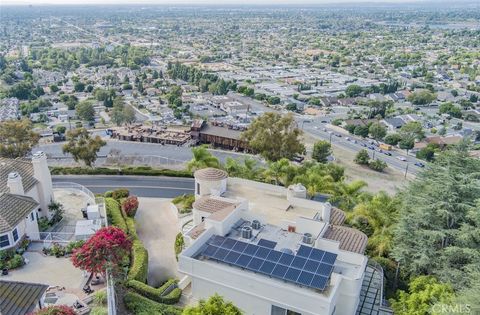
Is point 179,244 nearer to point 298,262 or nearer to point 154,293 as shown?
point 154,293

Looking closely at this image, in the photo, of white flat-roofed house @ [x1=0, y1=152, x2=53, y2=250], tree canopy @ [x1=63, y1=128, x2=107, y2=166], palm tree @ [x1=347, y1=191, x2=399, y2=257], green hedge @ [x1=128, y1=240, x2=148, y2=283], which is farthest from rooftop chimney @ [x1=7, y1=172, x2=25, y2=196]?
palm tree @ [x1=347, y1=191, x2=399, y2=257]

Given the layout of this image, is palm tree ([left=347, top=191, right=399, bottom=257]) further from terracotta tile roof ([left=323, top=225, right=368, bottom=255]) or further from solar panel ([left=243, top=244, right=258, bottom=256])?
solar panel ([left=243, top=244, right=258, bottom=256])

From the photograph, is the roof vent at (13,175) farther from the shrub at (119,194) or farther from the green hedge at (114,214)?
the shrub at (119,194)

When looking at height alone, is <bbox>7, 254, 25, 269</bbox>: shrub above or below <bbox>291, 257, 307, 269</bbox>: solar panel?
below

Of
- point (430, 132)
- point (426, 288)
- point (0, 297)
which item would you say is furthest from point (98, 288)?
point (430, 132)

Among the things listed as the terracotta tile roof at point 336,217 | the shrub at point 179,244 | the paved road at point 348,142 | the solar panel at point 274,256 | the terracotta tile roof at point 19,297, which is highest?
the solar panel at point 274,256

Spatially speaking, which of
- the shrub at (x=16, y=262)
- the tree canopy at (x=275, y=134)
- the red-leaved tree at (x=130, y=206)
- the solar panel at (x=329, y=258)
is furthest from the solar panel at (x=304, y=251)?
the tree canopy at (x=275, y=134)

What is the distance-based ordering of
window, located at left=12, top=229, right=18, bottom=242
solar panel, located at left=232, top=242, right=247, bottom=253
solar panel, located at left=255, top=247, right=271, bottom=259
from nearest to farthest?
solar panel, located at left=255, top=247, right=271, bottom=259, solar panel, located at left=232, top=242, right=247, bottom=253, window, located at left=12, top=229, right=18, bottom=242
